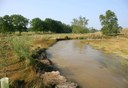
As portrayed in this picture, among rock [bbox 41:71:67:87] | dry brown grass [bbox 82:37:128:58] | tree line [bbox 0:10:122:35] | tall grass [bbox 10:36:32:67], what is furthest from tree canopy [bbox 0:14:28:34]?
rock [bbox 41:71:67:87]

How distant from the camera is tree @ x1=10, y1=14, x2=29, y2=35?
67500mm

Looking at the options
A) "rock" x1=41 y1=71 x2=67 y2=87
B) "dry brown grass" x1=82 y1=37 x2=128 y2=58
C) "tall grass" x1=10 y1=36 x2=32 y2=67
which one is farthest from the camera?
"dry brown grass" x1=82 y1=37 x2=128 y2=58

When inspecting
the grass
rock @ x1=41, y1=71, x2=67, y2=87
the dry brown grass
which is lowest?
the dry brown grass

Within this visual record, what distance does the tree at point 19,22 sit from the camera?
67.5m

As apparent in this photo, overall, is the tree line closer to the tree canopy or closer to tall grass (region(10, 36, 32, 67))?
the tree canopy

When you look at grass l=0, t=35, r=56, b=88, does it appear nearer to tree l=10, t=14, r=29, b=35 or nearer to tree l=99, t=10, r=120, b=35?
tree l=99, t=10, r=120, b=35

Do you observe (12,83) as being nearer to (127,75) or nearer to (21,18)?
(127,75)

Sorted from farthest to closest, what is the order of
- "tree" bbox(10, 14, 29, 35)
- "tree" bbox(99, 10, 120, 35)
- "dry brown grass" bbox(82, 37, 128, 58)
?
"tree" bbox(10, 14, 29, 35), "tree" bbox(99, 10, 120, 35), "dry brown grass" bbox(82, 37, 128, 58)

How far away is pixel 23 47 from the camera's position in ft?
39.7

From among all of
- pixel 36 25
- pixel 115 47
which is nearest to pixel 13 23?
pixel 36 25

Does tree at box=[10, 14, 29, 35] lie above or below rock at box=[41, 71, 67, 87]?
above

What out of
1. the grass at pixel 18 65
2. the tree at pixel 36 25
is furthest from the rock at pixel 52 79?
the tree at pixel 36 25

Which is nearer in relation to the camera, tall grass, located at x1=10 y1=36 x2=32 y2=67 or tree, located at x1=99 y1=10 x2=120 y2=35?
tall grass, located at x1=10 y1=36 x2=32 y2=67

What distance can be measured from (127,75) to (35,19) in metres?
69.5
